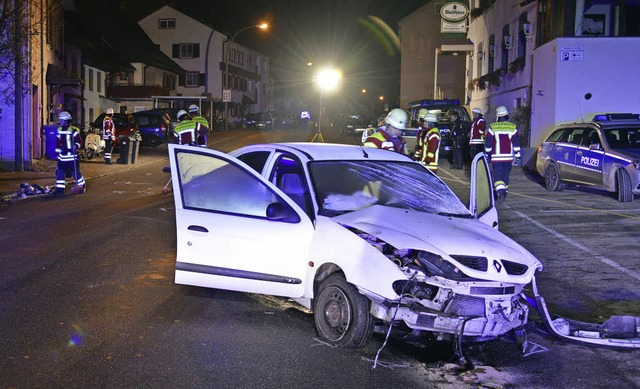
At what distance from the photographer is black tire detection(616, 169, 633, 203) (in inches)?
567

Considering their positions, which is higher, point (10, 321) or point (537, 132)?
point (537, 132)

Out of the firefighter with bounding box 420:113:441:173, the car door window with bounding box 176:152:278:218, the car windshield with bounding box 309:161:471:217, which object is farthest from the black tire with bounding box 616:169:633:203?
the car door window with bounding box 176:152:278:218

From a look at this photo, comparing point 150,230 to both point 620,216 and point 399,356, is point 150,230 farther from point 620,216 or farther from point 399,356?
point 620,216

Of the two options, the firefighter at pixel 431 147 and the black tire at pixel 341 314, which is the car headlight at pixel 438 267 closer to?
the black tire at pixel 341 314

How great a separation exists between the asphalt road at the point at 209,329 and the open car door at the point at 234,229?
42 centimetres

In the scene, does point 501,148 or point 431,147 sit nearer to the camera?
point 431,147

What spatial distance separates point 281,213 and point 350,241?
775 millimetres

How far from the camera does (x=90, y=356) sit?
5602 millimetres

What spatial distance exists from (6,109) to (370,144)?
1599 cm

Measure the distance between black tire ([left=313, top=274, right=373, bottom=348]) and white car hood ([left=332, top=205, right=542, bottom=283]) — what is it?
48 centimetres

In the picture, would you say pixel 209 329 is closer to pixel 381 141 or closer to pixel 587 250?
pixel 381 141

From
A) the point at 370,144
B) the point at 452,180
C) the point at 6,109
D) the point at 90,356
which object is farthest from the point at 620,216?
the point at 6,109

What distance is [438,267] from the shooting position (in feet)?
18.0

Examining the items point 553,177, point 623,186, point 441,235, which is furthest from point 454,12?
point 441,235
